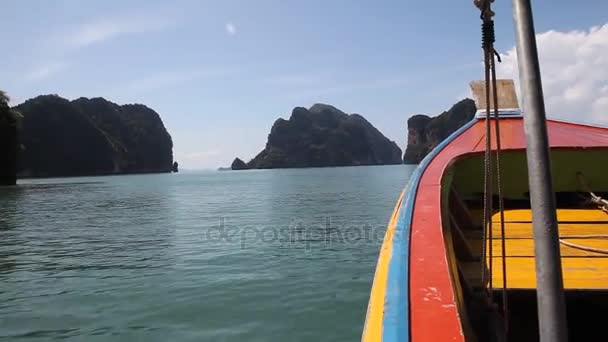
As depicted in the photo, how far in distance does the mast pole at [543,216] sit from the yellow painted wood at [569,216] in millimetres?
4712

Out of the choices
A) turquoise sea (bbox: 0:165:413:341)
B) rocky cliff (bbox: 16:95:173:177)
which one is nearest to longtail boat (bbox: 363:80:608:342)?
turquoise sea (bbox: 0:165:413:341)

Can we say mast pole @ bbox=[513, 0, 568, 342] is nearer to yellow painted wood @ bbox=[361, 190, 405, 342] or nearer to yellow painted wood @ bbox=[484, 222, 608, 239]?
yellow painted wood @ bbox=[361, 190, 405, 342]

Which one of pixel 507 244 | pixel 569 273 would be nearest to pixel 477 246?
pixel 507 244

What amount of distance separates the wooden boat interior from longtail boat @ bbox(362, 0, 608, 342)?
11 mm

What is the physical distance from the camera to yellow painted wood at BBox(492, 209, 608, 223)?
16.5 feet

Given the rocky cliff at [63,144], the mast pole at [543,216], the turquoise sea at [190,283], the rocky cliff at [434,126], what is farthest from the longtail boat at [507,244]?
Answer: the rocky cliff at [434,126]

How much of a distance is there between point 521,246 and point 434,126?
7377 inches

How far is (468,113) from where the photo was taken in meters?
164

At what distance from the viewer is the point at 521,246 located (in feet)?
13.3

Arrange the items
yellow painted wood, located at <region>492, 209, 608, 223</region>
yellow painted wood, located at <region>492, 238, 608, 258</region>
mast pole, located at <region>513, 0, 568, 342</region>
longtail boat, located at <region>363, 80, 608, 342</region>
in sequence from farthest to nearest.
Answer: yellow painted wood, located at <region>492, 209, 608, 223</region> → yellow painted wood, located at <region>492, 238, 608, 258</region> → longtail boat, located at <region>363, 80, 608, 342</region> → mast pole, located at <region>513, 0, 568, 342</region>

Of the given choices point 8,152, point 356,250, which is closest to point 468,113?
point 8,152

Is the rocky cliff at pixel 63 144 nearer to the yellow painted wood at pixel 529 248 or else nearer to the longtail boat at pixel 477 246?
the longtail boat at pixel 477 246

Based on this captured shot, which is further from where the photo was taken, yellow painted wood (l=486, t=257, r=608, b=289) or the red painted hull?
yellow painted wood (l=486, t=257, r=608, b=289)

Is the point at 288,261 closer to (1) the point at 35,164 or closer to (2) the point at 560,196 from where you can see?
(2) the point at 560,196
